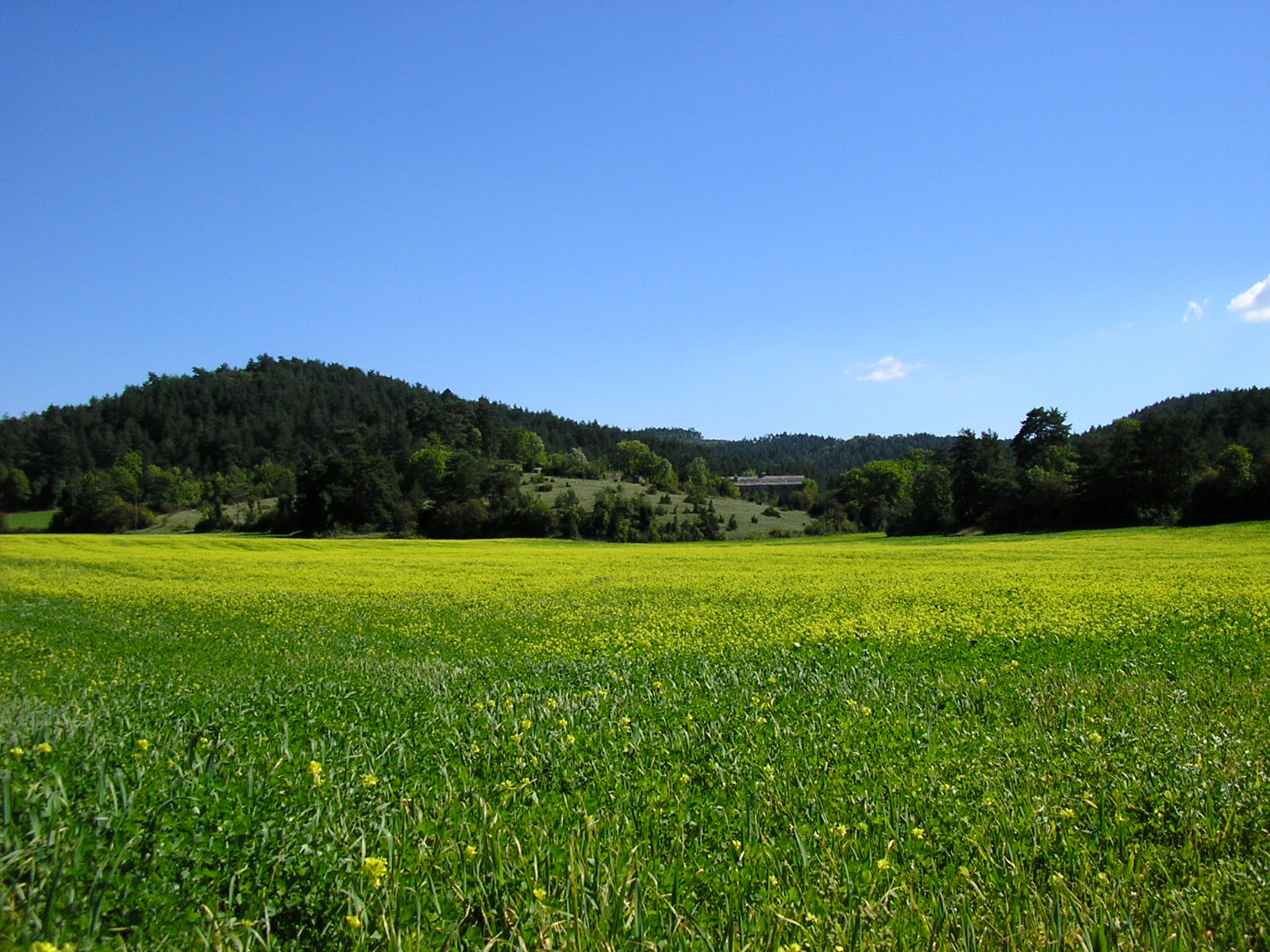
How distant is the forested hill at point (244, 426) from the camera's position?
4535 inches

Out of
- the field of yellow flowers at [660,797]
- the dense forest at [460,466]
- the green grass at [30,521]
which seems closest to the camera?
the field of yellow flowers at [660,797]

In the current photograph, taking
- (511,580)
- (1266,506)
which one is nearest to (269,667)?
(511,580)

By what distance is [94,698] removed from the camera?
281 inches

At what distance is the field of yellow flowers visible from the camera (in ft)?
9.91

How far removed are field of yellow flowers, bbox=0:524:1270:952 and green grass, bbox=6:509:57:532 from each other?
94.0 metres

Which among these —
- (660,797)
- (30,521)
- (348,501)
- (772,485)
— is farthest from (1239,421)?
(30,521)

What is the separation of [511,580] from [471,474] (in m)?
61.9

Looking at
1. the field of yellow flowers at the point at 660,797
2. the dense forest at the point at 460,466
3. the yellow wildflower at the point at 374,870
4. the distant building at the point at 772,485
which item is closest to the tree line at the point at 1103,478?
the dense forest at the point at 460,466

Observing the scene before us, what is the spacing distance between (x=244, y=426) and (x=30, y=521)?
47155mm

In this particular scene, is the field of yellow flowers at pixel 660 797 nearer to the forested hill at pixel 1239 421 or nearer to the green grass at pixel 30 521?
the forested hill at pixel 1239 421

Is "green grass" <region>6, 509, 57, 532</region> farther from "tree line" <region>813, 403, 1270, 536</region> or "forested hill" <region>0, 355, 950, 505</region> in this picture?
"tree line" <region>813, 403, 1270, 536</region>

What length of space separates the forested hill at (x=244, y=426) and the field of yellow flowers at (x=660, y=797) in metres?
100

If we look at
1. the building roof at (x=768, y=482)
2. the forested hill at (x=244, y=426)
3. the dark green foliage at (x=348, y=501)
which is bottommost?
the dark green foliage at (x=348, y=501)

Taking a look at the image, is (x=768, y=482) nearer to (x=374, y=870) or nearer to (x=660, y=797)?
(x=660, y=797)
